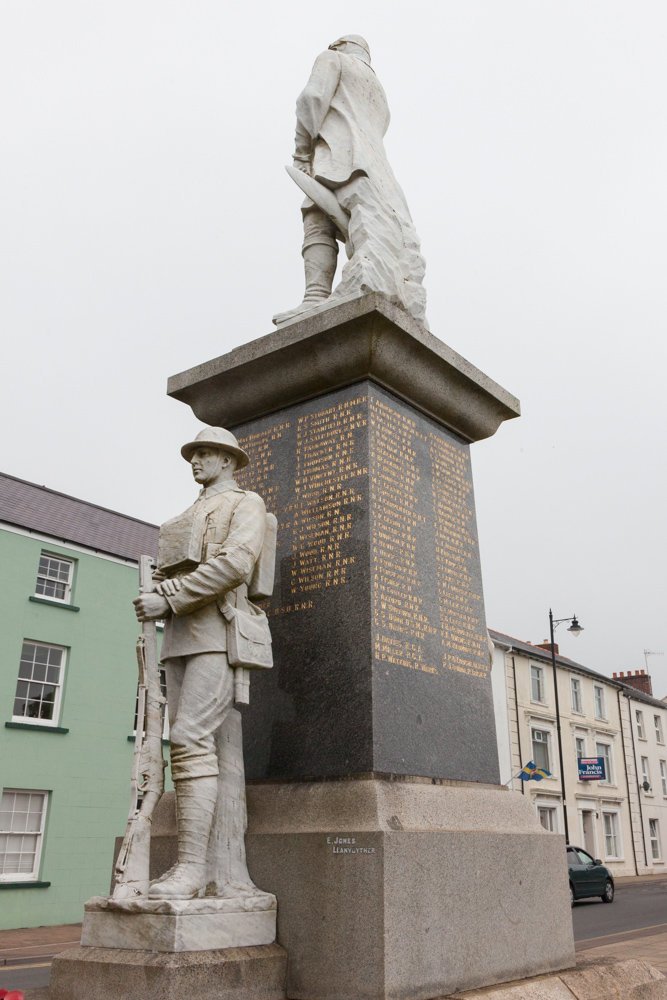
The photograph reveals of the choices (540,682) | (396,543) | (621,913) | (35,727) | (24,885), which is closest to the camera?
(396,543)

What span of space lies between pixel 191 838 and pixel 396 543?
8.10ft

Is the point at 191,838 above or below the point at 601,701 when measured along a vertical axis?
below

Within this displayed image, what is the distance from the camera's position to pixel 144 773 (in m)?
5.11

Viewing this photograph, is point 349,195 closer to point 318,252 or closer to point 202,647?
point 318,252

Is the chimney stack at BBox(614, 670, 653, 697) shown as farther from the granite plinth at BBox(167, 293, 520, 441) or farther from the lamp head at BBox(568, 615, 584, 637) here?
the granite plinth at BBox(167, 293, 520, 441)

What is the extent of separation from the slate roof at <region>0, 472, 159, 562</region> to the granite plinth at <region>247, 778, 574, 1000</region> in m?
17.4

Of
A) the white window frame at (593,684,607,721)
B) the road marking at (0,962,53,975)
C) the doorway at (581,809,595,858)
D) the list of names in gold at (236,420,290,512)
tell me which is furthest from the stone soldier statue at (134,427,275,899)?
the white window frame at (593,684,607,721)

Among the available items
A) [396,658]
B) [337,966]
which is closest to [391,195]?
[396,658]

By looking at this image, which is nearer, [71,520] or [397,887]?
[397,887]

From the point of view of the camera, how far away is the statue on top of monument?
746cm

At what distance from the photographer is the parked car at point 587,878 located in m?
23.9

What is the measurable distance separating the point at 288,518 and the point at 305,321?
A: 155cm

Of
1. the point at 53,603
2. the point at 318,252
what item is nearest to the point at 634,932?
the point at 318,252

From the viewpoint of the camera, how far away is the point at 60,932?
19.5m
